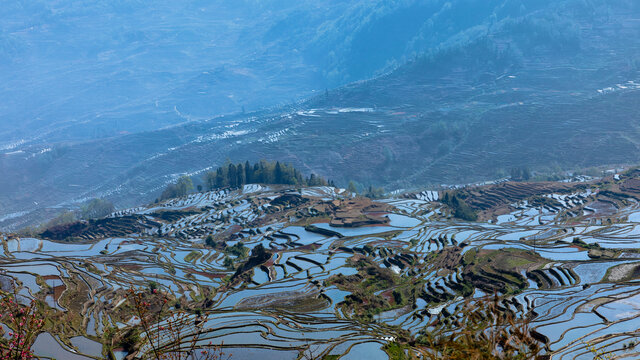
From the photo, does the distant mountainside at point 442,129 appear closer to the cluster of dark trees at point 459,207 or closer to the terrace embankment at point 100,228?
the cluster of dark trees at point 459,207

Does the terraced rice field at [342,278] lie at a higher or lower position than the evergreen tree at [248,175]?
higher

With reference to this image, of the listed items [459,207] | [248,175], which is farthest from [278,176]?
[459,207]

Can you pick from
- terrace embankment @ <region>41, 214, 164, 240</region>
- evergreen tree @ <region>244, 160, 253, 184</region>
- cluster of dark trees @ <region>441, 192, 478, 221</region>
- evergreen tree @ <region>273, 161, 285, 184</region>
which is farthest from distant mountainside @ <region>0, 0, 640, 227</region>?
terrace embankment @ <region>41, 214, 164, 240</region>

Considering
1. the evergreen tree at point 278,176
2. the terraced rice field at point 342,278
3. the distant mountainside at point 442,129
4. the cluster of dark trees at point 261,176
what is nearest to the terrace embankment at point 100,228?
the terraced rice field at point 342,278

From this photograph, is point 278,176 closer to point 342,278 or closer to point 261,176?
point 261,176

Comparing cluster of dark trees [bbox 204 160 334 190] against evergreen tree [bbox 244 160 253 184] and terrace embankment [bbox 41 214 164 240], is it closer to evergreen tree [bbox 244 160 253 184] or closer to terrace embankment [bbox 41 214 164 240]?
evergreen tree [bbox 244 160 253 184]

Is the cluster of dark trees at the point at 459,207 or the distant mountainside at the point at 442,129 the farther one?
the distant mountainside at the point at 442,129
